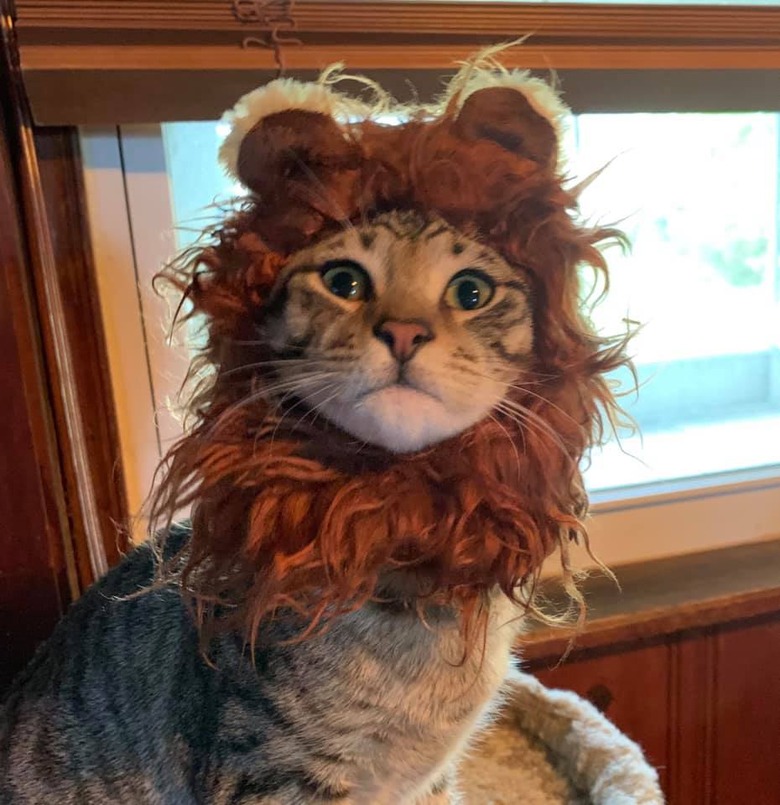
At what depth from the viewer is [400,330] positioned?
0.44m

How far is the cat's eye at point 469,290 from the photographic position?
49 cm

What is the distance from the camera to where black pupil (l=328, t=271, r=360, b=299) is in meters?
0.48

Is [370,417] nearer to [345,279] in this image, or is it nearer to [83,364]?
[345,279]

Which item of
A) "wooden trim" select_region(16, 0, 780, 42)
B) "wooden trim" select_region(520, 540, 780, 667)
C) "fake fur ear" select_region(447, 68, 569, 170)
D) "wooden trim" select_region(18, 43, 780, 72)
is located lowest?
"wooden trim" select_region(520, 540, 780, 667)

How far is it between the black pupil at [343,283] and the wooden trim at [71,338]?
0.47m

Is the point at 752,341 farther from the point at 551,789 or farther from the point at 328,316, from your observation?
the point at 328,316

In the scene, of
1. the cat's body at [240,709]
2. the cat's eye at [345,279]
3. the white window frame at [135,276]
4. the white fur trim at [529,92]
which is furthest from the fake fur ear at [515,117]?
the white window frame at [135,276]

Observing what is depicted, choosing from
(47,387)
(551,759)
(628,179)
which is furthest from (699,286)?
(47,387)

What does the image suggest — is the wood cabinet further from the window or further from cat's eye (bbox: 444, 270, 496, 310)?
cat's eye (bbox: 444, 270, 496, 310)

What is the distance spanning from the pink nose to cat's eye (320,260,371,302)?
45 mm

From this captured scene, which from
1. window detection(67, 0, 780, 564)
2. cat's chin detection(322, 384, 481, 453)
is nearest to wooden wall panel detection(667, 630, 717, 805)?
window detection(67, 0, 780, 564)

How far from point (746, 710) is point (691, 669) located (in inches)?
4.6

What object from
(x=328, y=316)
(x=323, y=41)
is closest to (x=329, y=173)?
(x=328, y=316)

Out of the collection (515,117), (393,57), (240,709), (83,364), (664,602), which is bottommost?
(664,602)
